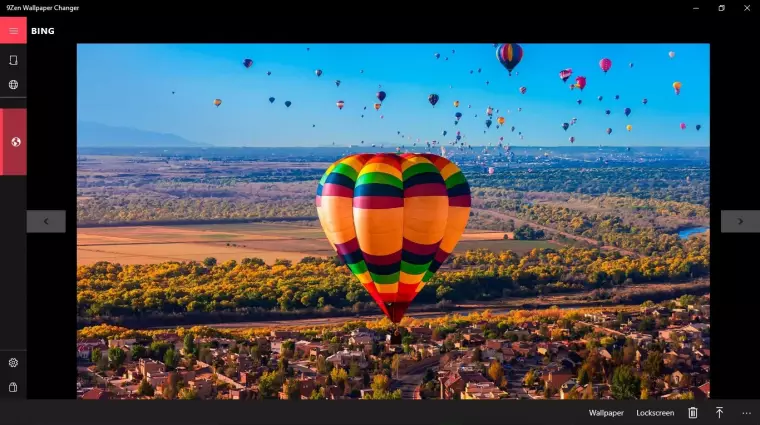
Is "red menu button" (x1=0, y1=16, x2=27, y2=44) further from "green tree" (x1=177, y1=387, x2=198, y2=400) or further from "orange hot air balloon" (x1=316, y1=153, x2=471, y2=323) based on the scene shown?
"green tree" (x1=177, y1=387, x2=198, y2=400)

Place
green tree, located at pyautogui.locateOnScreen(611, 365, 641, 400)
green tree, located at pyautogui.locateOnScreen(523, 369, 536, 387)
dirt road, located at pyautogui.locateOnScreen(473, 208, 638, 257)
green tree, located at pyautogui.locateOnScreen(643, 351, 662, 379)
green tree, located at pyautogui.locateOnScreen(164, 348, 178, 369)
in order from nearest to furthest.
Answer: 1. green tree, located at pyautogui.locateOnScreen(611, 365, 641, 400)
2. green tree, located at pyautogui.locateOnScreen(523, 369, 536, 387)
3. green tree, located at pyautogui.locateOnScreen(643, 351, 662, 379)
4. green tree, located at pyautogui.locateOnScreen(164, 348, 178, 369)
5. dirt road, located at pyautogui.locateOnScreen(473, 208, 638, 257)

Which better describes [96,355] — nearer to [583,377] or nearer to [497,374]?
[497,374]

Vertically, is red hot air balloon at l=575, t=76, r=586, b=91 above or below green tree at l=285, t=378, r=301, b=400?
above

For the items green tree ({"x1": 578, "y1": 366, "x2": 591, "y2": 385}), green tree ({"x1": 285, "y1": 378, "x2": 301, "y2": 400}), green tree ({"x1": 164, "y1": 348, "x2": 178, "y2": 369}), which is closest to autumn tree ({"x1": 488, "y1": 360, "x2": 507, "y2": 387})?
green tree ({"x1": 578, "y1": 366, "x2": 591, "y2": 385})

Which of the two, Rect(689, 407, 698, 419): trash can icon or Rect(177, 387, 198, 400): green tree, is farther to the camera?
Rect(177, 387, 198, 400): green tree

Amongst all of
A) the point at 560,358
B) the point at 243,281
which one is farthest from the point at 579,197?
the point at 560,358

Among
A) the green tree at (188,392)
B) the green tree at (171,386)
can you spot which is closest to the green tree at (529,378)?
the green tree at (188,392)

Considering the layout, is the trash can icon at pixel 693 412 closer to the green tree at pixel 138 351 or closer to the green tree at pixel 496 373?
the green tree at pixel 496 373
